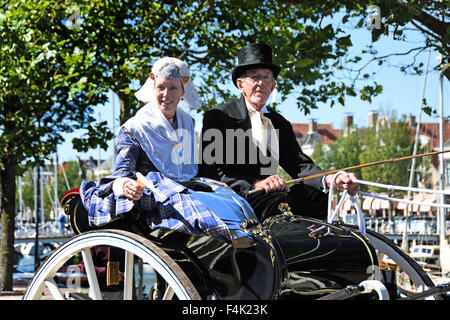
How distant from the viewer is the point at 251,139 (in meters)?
3.94

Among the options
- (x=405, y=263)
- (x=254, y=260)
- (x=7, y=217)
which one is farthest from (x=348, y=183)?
(x=7, y=217)

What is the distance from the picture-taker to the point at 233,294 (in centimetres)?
310

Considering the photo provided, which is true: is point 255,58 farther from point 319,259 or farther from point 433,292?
point 433,292

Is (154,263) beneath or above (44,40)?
beneath

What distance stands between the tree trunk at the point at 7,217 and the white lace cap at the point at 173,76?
10.5m

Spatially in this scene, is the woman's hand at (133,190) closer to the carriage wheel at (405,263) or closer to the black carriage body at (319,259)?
the black carriage body at (319,259)

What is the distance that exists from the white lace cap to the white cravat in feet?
1.26

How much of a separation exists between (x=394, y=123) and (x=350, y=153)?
20.0 feet

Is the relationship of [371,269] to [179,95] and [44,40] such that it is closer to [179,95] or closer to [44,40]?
[179,95]

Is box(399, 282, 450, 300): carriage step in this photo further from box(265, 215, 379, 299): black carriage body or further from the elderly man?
the elderly man

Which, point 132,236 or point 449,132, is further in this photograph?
point 449,132

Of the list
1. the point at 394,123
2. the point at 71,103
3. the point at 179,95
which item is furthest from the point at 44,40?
the point at 394,123

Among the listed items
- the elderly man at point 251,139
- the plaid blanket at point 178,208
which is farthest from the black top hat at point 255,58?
the plaid blanket at point 178,208

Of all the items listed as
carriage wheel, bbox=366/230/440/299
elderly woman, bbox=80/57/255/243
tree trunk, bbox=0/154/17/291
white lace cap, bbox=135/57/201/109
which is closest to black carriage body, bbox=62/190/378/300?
elderly woman, bbox=80/57/255/243
